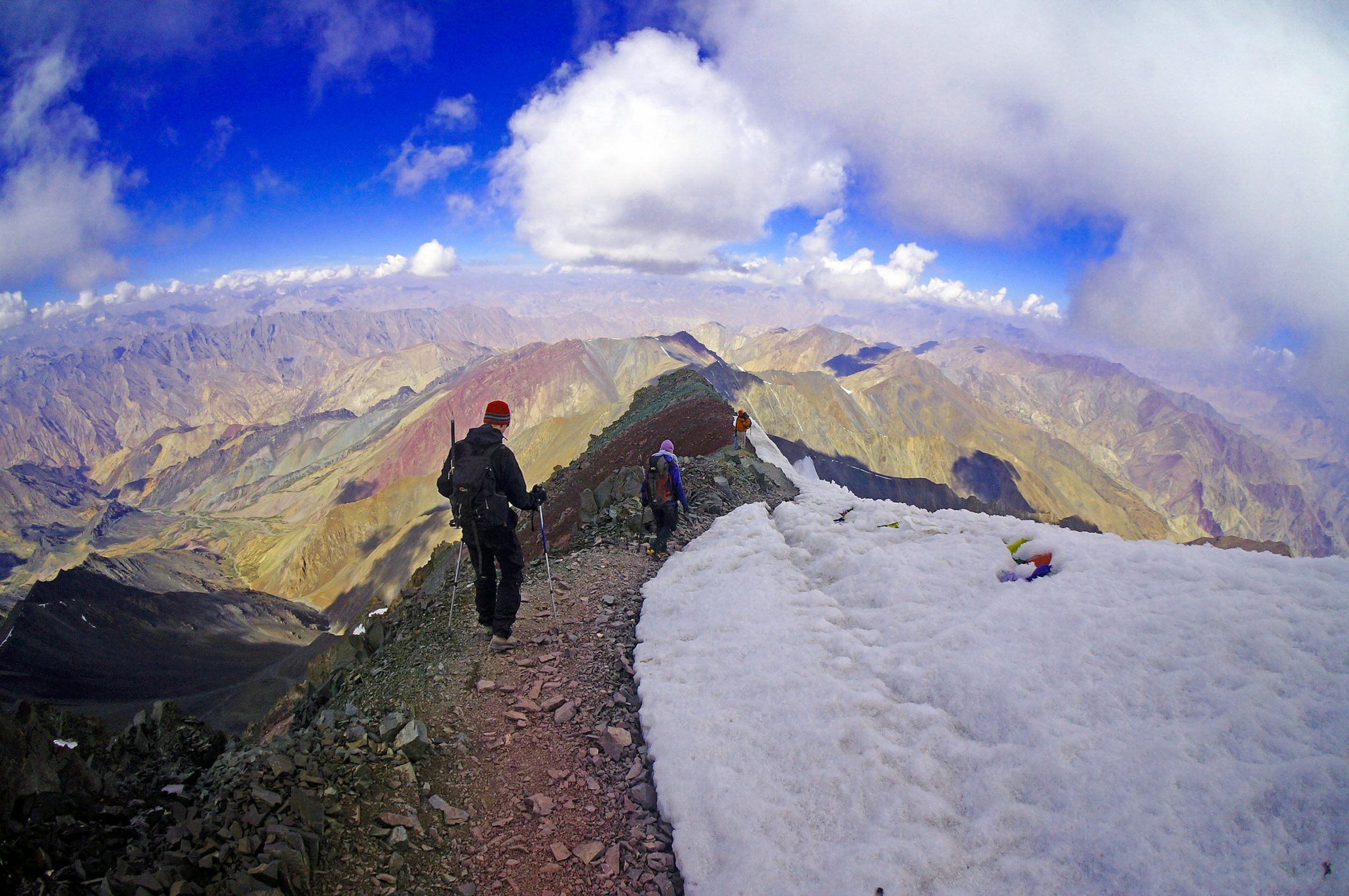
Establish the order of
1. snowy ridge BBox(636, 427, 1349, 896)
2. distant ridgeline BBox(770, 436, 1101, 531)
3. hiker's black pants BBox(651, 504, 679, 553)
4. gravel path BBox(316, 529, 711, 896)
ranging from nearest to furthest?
snowy ridge BBox(636, 427, 1349, 896)
gravel path BBox(316, 529, 711, 896)
hiker's black pants BBox(651, 504, 679, 553)
distant ridgeline BBox(770, 436, 1101, 531)

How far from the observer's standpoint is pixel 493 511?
792 cm

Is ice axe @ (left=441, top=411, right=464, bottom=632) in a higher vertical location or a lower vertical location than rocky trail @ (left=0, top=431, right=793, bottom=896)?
higher

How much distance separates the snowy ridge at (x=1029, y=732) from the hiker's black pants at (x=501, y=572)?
7.28ft

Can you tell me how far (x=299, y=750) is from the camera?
18.7ft

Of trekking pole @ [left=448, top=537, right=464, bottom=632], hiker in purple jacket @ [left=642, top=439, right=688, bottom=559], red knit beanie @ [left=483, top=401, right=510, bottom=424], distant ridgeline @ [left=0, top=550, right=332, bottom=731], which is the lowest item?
distant ridgeline @ [left=0, top=550, right=332, bottom=731]

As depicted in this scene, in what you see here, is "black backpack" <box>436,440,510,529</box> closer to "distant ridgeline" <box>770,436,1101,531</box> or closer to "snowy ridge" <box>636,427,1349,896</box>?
"snowy ridge" <box>636,427,1349,896</box>

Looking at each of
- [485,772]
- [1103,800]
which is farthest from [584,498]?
[1103,800]

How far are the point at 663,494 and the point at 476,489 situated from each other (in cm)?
489

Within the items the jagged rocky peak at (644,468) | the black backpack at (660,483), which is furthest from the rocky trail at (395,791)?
the jagged rocky peak at (644,468)

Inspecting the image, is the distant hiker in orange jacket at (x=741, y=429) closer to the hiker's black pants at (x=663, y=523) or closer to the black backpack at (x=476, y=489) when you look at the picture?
the hiker's black pants at (x=663, y=523)

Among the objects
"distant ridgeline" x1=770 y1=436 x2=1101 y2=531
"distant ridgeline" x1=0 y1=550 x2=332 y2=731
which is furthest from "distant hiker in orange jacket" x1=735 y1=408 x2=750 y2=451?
"distant ridgeline" x1=770 y1=436 x2=1101 y2=531

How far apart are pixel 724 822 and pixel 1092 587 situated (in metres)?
5.07

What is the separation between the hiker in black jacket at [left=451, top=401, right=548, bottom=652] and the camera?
26.0 feet

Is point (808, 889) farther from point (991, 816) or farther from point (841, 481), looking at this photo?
point (841, 481)
